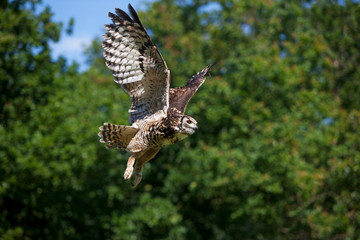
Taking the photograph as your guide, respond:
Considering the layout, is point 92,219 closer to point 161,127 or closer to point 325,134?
point 325,134

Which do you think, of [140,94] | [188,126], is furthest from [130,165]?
[188,126]

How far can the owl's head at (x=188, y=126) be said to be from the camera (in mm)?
5621

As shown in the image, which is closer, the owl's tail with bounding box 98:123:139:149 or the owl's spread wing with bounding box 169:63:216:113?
the owl's tail with bounding box 98:123:139:149

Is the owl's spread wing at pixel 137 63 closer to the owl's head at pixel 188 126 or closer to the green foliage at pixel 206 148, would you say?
the owl's head at pixel 188 126

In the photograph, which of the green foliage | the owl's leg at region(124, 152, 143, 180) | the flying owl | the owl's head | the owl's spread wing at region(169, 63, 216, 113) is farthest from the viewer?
the green foliage

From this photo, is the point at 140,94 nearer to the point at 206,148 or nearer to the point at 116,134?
the point at 116,134

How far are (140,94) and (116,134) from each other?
1.64 ft

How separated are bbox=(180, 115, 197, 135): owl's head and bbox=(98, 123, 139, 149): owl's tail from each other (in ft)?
2.58

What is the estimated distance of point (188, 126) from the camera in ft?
18.5

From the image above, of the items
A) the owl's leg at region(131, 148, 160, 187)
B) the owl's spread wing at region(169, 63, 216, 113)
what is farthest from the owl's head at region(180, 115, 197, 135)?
the owl's leg at region(131, 148, 160, 187)

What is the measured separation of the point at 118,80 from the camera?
6.20m

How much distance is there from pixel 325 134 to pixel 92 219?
6967 mm

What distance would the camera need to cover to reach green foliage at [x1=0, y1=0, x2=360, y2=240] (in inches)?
540

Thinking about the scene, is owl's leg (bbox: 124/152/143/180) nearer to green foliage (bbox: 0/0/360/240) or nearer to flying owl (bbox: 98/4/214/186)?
flying owl (bbox: 98/4/214/186)
